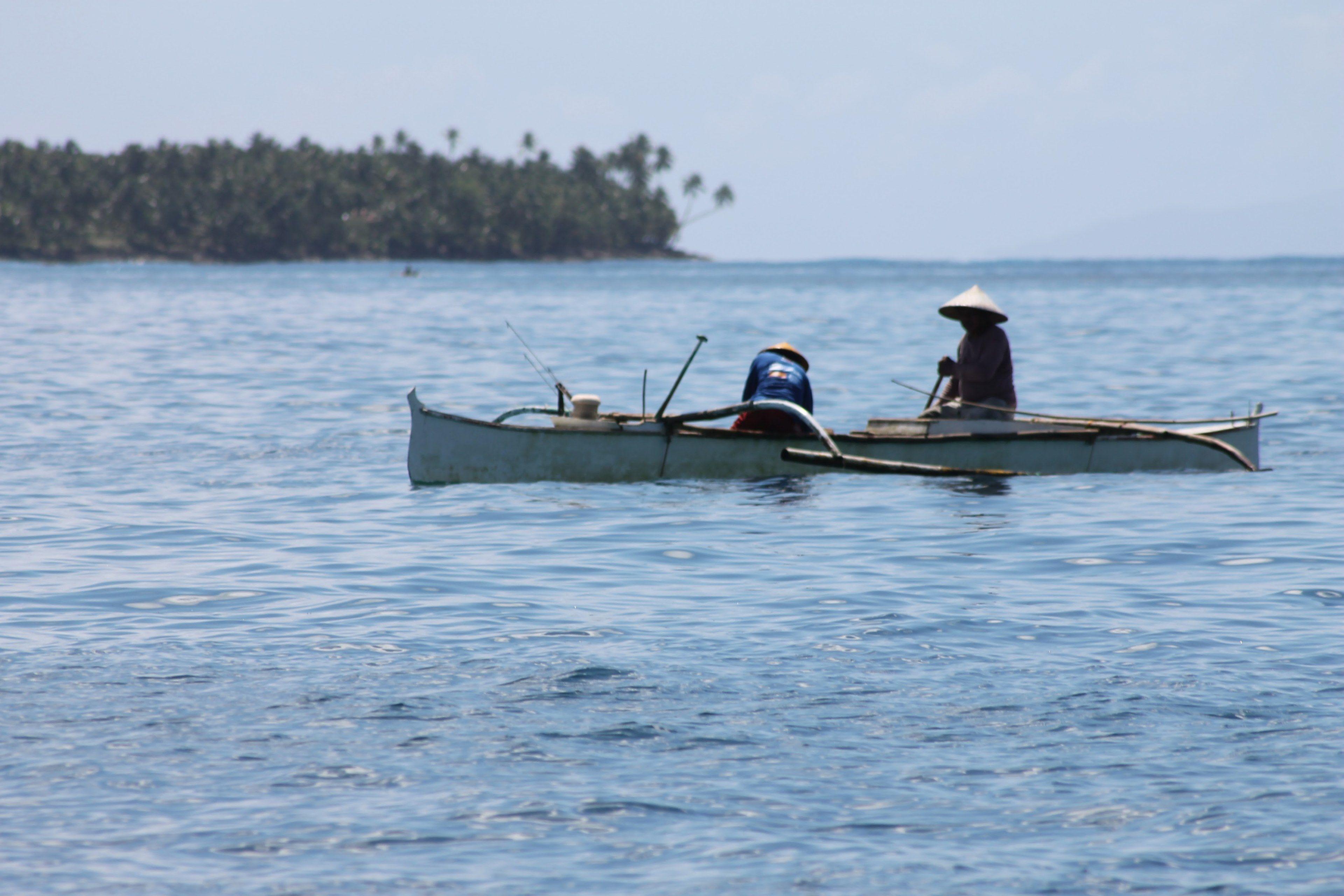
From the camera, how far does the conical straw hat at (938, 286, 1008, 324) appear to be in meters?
14.6

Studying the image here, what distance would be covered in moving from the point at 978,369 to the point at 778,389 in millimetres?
2300

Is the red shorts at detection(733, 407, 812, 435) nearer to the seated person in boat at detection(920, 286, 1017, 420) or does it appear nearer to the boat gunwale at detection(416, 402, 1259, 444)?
the boat gunwale at detection(416, 402, 1259, 444)

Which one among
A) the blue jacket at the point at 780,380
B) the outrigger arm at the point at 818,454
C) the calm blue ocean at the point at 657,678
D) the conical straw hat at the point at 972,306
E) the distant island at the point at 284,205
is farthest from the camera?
the distant island at the point at 284,205

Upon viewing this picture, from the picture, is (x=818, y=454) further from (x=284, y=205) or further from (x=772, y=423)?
(x=284, y=205)

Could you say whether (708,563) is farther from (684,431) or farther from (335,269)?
(335,269)

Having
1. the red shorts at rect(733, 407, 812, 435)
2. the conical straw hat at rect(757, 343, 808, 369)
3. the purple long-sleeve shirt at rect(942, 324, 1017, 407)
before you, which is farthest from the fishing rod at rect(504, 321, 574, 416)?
the purple long-sleeve shirt at rect(942, 324, 1017, 407)

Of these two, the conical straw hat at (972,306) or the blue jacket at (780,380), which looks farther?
the conical straw hat at (972,306)

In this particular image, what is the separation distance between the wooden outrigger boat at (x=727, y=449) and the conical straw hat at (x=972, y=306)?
3.65 ft

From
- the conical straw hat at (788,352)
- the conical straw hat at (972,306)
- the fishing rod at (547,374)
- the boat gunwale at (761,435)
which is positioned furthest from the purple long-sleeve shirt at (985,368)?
the fishing rod at (547,374)

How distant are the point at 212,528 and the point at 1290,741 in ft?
29.5

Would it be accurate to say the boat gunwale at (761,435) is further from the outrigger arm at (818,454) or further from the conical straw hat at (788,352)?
the conical straw hat at (788,352)

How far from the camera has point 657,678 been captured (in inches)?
283

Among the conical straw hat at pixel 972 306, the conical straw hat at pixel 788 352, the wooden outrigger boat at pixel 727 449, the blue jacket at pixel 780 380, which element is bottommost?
the wooden outrigger boat at pixel 727 449

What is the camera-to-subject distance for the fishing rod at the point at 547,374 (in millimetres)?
14953
